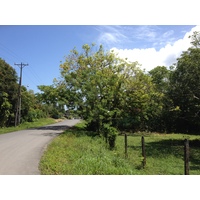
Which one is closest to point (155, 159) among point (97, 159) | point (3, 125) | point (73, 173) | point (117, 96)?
point (97, 159)

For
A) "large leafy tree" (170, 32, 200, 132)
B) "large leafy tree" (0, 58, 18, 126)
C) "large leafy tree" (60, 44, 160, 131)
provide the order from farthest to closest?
"large leafy tree" (0, 58, 18, 126), "large leafy tree" (60, 44, 160, 131), "large leafy tree" (170, 32, 200, 132)

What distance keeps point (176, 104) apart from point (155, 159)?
4.28 m

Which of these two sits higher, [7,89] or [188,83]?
[7,89]

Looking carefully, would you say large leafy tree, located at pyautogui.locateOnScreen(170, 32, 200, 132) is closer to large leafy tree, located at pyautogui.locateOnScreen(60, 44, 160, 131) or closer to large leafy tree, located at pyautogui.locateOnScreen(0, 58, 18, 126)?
large leafy tree, located at pyautogui.locateOnScreen(60, 44, 160, 131)

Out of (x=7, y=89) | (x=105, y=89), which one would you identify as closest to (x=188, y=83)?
(x=105, y=89)

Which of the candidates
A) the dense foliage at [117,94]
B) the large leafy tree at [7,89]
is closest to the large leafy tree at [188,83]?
the dense foliage at [117,94]

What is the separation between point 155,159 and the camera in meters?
10.5

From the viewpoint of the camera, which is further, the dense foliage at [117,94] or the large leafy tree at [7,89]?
the large leafy tree at [7,89]

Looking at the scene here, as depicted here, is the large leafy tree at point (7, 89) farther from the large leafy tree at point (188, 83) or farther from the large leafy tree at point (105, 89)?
the large leafy tree at point (188, 83)

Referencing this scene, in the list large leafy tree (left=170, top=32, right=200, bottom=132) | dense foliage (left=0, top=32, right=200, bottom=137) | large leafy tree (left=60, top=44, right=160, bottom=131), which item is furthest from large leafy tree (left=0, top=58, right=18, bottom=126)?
large leafy tree (left=170, top=32, right=200, bottom=132)

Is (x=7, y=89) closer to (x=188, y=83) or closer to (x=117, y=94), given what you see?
(x=117, y=94)

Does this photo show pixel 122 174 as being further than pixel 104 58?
No
